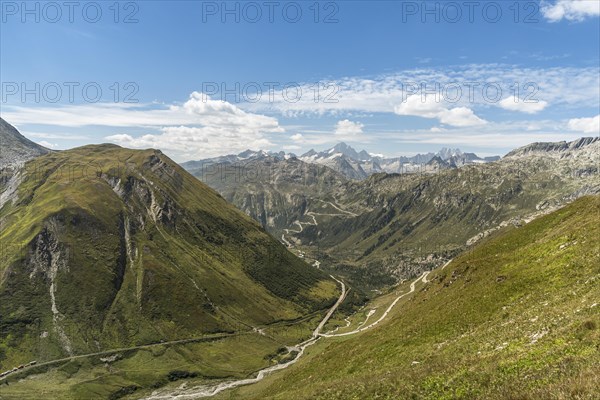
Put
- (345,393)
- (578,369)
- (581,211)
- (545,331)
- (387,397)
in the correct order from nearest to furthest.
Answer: (578,369), (387,397), (545,331), (345,393), (581,211)

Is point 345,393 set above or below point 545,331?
below

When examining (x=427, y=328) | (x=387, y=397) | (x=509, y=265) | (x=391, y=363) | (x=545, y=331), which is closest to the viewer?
(x=387, y=397)

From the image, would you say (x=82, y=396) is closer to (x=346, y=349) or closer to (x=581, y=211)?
(x=346, y=349)

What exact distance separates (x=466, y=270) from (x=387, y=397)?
6517 cm

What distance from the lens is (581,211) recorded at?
289ft

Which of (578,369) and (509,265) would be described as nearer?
(578,369)

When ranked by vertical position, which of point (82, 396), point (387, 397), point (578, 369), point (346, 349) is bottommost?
point (82, 396)

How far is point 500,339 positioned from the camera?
40.8 metres

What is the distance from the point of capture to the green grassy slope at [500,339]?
25656 mm

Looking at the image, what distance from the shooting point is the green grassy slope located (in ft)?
84.2

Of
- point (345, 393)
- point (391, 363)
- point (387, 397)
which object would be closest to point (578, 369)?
point (387, 397)

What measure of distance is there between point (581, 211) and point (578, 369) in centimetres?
8151

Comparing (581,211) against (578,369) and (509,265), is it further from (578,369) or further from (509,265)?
(578,369)

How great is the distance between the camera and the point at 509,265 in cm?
7181
